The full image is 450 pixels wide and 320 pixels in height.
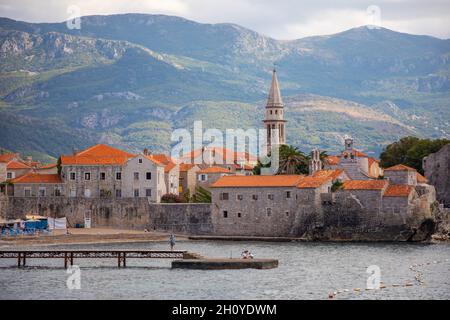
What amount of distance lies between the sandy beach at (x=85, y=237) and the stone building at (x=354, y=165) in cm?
2053

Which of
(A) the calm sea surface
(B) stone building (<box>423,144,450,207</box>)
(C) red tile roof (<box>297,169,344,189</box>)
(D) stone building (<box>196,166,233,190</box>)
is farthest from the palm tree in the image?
(A) the calm sea surface

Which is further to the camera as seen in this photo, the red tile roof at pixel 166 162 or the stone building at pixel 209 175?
the stone building at pixel 209 175

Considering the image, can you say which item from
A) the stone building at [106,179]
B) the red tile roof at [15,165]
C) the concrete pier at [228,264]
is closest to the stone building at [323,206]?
the stone building at [106,179]

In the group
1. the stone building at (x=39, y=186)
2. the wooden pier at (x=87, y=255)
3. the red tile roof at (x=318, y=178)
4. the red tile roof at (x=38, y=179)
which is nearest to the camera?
the wooden pier at (x=87, y=255)

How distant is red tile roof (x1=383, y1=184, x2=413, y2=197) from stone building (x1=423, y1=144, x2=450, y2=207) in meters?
19.3

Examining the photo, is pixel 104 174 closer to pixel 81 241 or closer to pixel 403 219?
pixel 81 241

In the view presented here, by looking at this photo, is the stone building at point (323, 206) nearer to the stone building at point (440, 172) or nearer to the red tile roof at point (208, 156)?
the stone building at point (440, 172)

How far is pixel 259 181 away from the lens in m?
110

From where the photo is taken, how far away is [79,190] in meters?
119

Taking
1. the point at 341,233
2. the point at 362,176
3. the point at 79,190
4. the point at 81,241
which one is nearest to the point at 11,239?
the point at 81,241

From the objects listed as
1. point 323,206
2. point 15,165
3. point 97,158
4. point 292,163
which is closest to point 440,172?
point 292,163

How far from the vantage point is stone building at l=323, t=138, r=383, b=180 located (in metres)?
120

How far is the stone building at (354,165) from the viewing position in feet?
392

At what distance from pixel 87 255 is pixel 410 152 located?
58998 mm
